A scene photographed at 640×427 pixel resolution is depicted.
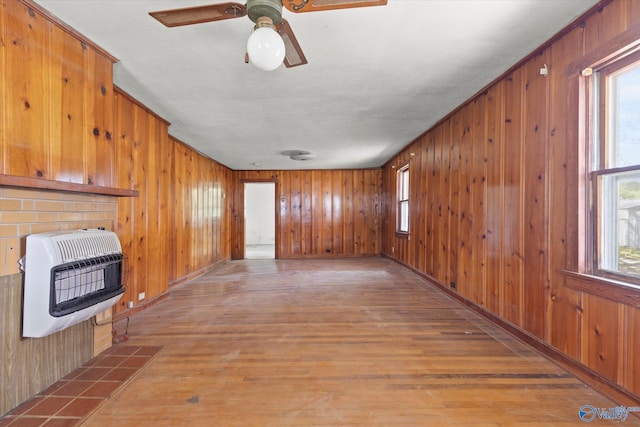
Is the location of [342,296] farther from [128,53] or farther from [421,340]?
[128,53]

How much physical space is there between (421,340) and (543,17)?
7.96 feet

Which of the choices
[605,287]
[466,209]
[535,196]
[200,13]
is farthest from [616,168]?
[200,13]

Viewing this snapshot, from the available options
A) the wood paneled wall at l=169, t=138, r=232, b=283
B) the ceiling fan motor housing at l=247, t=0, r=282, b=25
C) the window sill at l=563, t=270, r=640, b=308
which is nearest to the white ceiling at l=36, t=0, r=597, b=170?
the ceiling fan motor housing at l=247, t=0, r=282, b=25

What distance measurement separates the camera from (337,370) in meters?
1.84

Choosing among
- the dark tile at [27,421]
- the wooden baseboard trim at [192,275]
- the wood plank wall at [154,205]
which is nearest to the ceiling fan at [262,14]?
the wood plank wall at [154,205]

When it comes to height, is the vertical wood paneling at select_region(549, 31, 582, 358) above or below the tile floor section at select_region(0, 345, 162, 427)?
above

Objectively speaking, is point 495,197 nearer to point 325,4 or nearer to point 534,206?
point 534,206

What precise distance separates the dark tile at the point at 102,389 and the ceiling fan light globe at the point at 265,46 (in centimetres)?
209

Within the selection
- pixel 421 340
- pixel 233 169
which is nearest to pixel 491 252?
pixel 421 340

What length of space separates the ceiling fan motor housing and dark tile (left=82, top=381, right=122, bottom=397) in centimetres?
227

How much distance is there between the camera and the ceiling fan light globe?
1.21 metres

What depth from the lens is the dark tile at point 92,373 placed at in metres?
1.77

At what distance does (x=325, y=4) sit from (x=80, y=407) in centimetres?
247

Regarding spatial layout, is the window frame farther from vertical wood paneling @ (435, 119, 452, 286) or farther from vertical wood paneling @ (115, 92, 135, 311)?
vertical wood paneling @ (115, 92, 135, 311)
